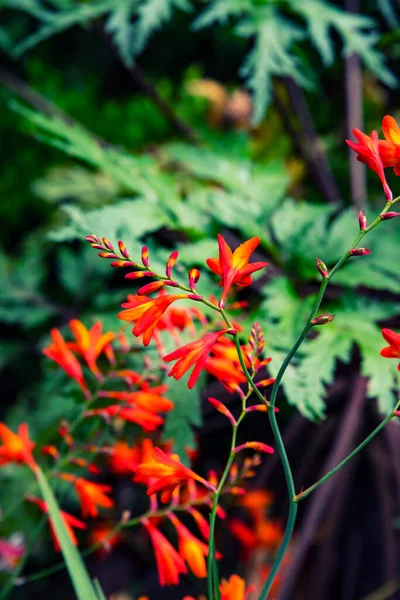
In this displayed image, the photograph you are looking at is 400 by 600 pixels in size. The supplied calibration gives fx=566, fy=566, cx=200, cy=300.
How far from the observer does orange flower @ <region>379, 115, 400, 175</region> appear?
450 mm

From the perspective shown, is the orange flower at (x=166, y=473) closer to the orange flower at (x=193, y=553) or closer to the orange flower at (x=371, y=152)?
the orange flower at (x=193, y=553)

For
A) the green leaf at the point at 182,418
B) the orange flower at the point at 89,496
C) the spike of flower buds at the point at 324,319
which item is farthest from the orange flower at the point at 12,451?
the spike of flower buds at the point at 324,319

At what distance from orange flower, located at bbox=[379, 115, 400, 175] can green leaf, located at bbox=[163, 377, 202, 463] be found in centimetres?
39

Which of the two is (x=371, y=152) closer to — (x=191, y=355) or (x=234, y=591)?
(x=191, y=355)

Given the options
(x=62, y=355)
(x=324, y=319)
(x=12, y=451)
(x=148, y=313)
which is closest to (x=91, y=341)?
(x=62, y=355)

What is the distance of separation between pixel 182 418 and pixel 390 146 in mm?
414

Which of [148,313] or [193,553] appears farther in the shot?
[193,553]

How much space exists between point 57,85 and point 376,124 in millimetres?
961

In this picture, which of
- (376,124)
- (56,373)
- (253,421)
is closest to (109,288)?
(56,373)

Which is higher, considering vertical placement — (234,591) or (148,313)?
(148,313)

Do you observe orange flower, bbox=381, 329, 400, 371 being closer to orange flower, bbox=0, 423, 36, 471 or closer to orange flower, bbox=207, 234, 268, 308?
orange flower, bbox=207, 234, 268, 308

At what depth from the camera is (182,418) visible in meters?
0.71

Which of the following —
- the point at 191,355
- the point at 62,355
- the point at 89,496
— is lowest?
the point at 89,496

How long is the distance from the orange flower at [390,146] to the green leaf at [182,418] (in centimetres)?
39
